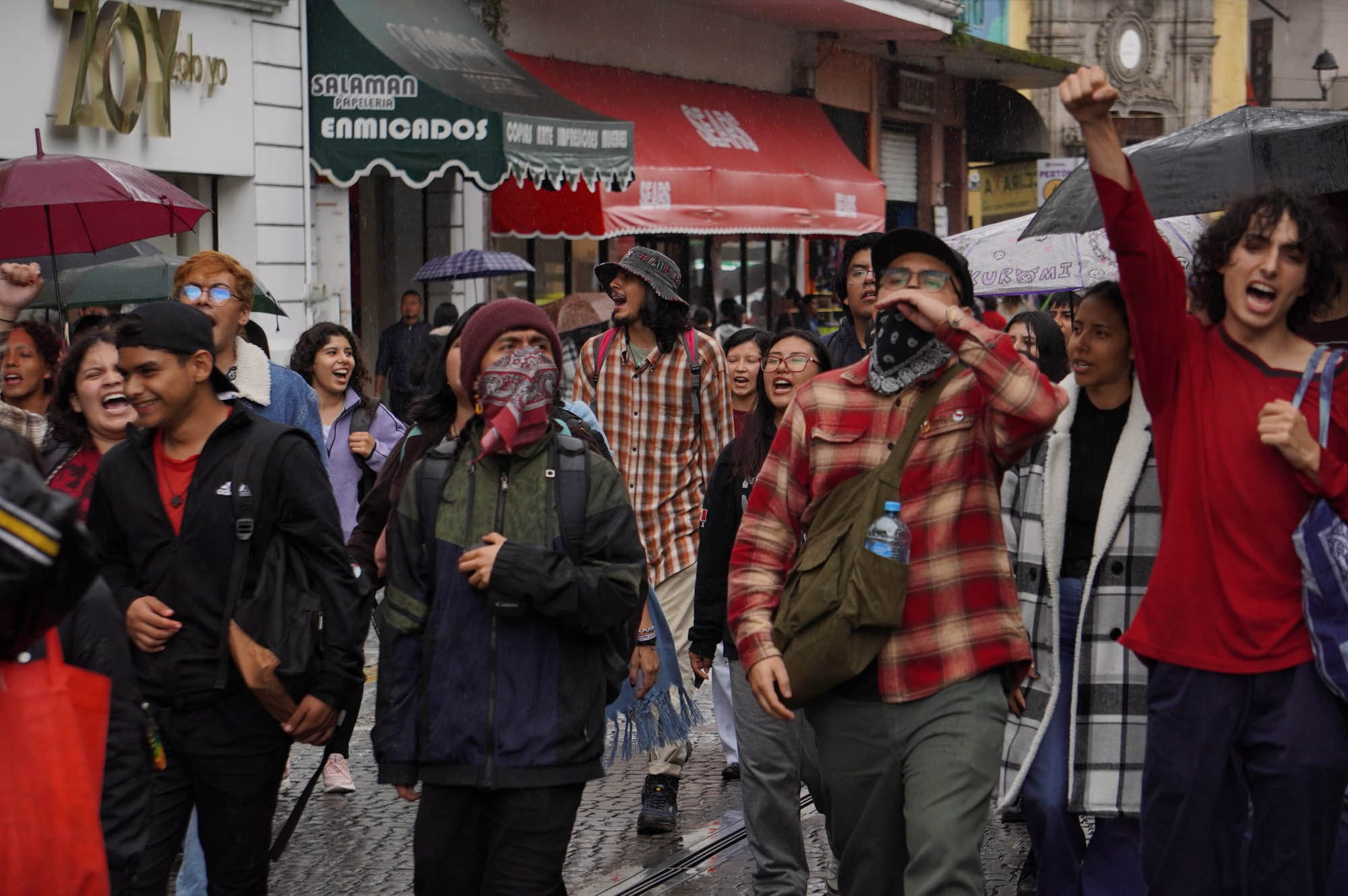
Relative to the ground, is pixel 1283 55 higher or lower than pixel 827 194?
higher

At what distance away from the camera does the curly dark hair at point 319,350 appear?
26.9 ft

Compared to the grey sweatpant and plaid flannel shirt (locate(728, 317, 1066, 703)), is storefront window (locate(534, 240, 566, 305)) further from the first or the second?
plaid flannel shirt (locate(728, 317, 1066, 703))

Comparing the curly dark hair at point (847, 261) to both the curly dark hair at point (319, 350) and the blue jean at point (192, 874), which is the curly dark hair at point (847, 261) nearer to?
the curly dark hair at point (319, 350)

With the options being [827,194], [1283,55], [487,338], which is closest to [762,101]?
[827,194]

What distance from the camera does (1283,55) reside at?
48562 mm

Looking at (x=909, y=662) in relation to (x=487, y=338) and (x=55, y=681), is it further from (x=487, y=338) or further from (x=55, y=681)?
(x=55, y=681)

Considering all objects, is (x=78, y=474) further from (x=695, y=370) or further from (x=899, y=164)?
(x=899, y=164)

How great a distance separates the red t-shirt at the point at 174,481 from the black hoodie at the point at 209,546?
0.6 inches

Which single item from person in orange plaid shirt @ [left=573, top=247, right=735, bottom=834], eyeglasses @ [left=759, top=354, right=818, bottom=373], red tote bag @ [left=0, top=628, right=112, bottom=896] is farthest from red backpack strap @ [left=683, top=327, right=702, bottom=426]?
red tote bag @ [left=0, top=628, right=112, bottom=896]

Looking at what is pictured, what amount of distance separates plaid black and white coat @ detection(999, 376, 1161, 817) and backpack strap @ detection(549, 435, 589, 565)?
1.22m

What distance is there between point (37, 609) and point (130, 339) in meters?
1.78

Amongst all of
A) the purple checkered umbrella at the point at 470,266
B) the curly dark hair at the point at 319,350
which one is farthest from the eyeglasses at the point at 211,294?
the purple checkered umbrella at the point at 470,266

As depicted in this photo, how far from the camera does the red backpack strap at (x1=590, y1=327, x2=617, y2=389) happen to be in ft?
25.2

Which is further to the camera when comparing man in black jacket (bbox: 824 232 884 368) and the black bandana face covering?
man in black jacket (bbox: 824 232 884 368)
